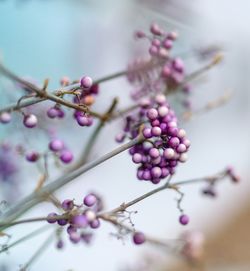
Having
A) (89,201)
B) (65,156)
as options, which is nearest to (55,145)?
(65,156)

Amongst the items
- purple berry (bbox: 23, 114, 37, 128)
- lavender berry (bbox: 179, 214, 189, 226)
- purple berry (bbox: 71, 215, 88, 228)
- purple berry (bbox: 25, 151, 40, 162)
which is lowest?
purple berry (bbox: 71, 215, 88, 228)

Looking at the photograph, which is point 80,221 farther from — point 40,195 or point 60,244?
point 60,244

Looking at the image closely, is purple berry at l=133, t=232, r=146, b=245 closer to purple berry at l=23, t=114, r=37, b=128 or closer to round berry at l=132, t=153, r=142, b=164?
round berry at l=132, t=153, r=142, b=164

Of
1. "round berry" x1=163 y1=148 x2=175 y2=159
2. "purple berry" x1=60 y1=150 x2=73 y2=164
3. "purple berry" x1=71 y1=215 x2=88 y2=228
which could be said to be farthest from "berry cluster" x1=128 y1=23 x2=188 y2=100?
"purple berry" x1=71 y1=215 x2=88 y2=228

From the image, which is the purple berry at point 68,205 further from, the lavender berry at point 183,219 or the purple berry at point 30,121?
the lavender berry at point 183,219

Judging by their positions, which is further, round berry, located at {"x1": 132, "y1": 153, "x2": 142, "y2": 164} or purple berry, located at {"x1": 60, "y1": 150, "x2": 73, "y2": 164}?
purple berry, located at {"x1": 60, "y1": 150, "x2": 73, "y2": 164}

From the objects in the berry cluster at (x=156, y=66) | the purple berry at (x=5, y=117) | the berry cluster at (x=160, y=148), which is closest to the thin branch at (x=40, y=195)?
the berry cluster at (x=160, y=148)

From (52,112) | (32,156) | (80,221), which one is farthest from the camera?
(32,156)

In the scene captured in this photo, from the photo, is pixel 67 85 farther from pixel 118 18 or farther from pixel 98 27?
pixel 98 27

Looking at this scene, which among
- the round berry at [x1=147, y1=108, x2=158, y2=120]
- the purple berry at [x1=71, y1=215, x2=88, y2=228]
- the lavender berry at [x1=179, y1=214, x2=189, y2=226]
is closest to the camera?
the purple berry at [x1=71, y1=215, x2=88, y2=228]
